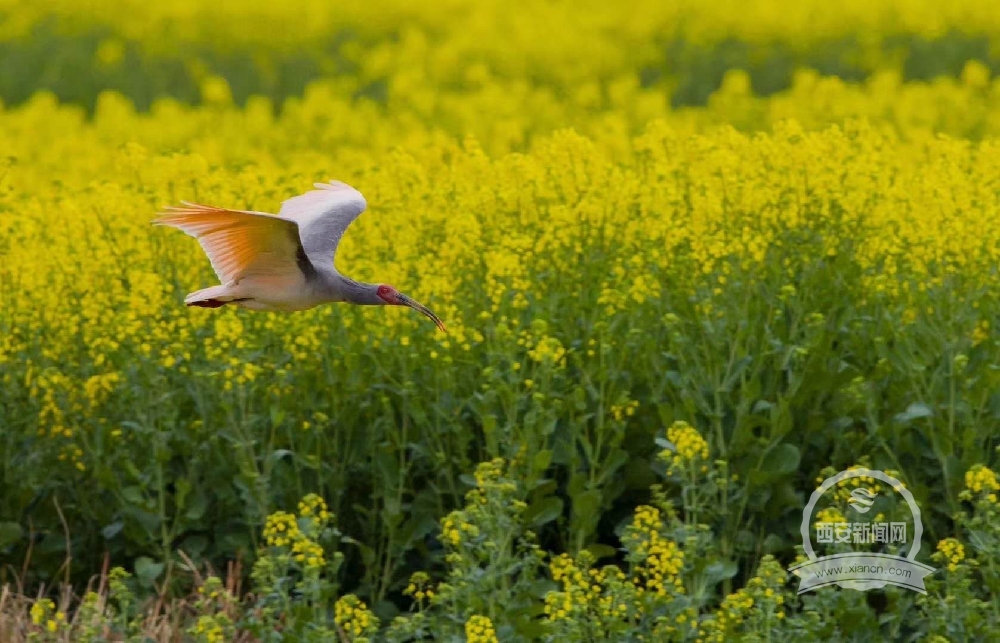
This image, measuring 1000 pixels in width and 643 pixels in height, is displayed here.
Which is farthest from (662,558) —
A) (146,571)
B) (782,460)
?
(146,571)

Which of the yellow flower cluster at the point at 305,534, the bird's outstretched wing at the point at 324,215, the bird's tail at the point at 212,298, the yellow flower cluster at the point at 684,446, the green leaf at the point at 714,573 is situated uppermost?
the bird's outstretched wing at the point at 324,215

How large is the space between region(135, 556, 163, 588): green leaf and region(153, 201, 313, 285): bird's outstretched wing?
1.56 m

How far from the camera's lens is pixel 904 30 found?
63.8 feet

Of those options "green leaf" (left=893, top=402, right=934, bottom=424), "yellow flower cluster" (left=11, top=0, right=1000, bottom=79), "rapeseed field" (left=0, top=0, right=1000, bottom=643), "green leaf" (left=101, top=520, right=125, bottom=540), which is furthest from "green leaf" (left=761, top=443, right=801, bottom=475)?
"yellow flower cluster" (left=11, top=0, right=1000, bottom=79)

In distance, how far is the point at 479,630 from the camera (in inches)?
216

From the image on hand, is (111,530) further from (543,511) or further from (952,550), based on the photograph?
(952,550)

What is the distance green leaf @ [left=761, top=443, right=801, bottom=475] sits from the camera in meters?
6.60

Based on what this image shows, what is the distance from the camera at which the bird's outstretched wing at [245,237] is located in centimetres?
500

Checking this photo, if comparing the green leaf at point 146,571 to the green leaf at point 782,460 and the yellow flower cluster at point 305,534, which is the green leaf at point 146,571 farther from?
the green leaf at point 782,460

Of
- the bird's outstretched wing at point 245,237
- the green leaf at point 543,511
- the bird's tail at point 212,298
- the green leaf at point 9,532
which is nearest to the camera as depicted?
the bird's outstretched wing at point 245,237

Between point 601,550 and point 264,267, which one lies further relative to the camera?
point 601,550

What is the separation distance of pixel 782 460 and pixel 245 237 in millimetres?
2391

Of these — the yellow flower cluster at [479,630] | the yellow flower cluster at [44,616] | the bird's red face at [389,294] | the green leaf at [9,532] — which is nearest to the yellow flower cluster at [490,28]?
the green leaf at [9,532]

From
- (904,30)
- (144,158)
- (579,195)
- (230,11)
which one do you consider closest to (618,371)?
(579,195)
